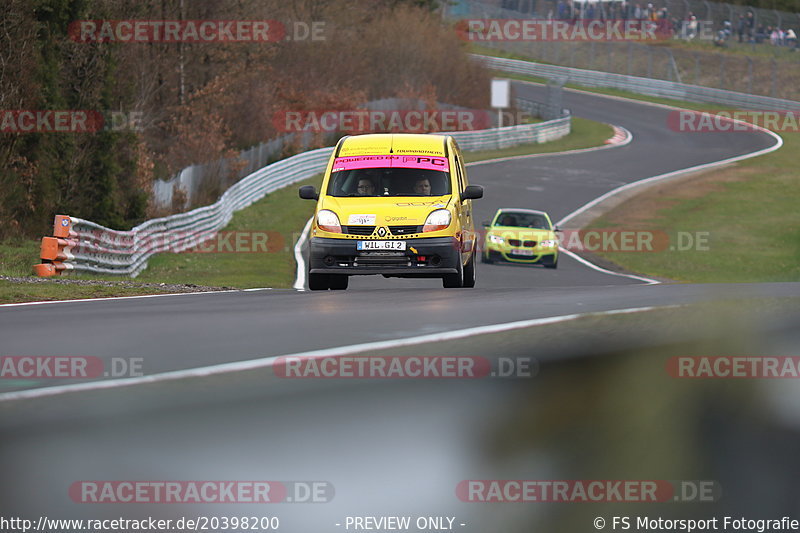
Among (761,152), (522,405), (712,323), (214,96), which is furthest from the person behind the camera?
(761,152)

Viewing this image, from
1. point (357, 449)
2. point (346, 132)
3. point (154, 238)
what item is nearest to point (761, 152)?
point (346, 132)

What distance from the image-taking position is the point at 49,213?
23.9 metres

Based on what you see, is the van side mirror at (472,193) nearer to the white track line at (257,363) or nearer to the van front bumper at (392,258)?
the van front bumper at (392,258)

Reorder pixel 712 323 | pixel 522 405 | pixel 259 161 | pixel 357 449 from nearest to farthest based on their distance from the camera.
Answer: pixel 357 449
pixel 522 405
pixel 712 323
pixel 259 161

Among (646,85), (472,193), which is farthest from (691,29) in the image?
(472,193)

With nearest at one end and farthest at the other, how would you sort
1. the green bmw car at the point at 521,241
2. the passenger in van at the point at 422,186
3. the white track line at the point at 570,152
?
the passenger in van at the point at 422,186, the green bmw car at the point at 521,241, the white track line at the point at 570,152

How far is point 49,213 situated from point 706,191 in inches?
1037

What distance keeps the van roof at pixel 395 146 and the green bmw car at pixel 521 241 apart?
957cm

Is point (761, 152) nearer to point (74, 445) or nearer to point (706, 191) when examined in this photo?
point (706, 191)

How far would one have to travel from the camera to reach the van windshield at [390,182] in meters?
15.0

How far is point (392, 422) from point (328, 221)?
30.4ft

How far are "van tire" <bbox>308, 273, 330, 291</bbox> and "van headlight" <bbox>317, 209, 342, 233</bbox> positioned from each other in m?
0.70

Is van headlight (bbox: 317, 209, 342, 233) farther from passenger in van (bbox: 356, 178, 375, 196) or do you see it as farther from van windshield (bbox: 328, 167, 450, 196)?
passenger in van (bbox: 356, 178, 375, 196)

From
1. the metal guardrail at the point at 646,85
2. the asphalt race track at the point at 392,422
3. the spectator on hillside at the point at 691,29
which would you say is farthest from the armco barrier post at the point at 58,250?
the spectator on hillside at the point at 691,29
